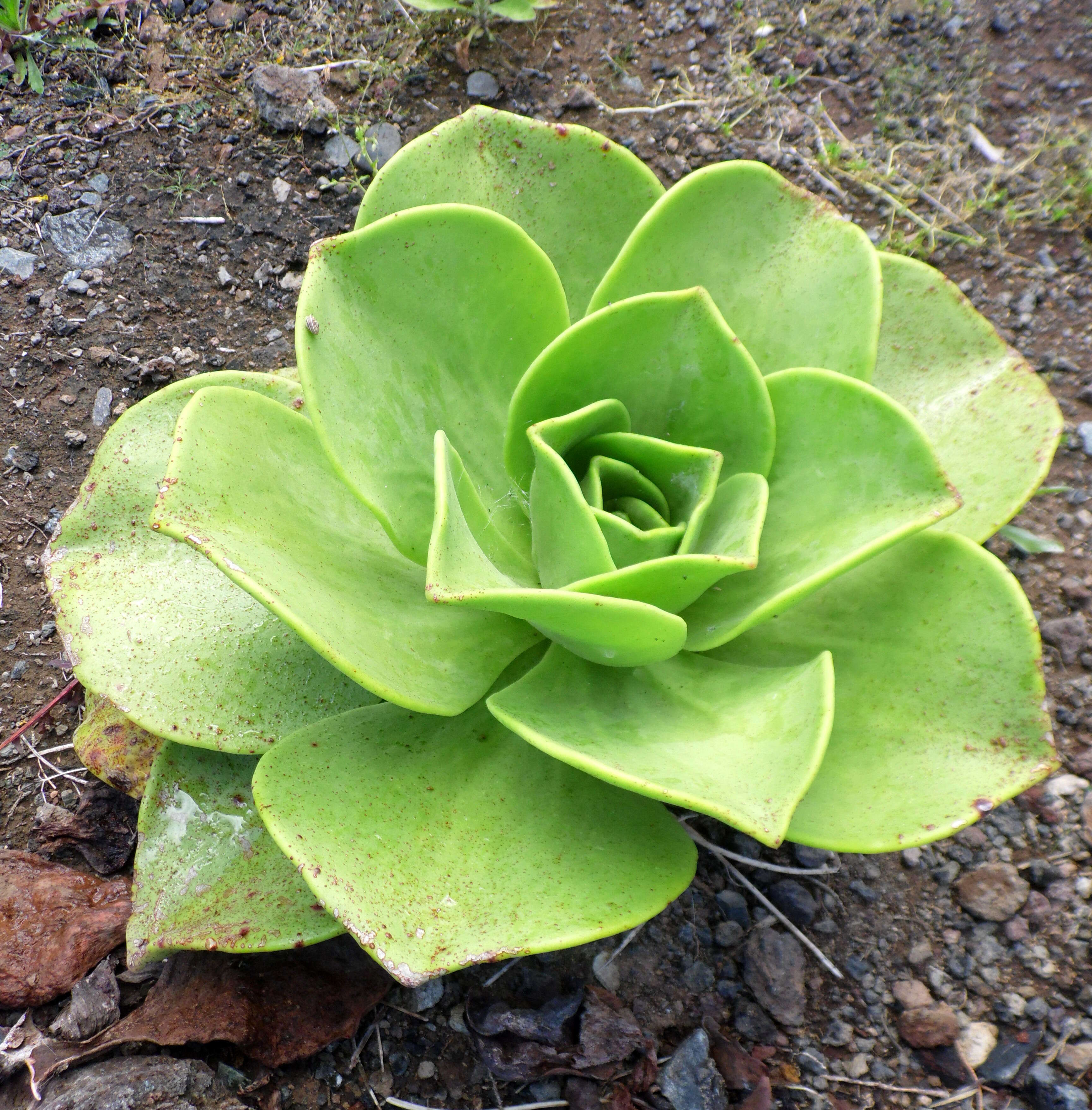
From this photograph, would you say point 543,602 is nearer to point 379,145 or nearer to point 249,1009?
point 249,1009

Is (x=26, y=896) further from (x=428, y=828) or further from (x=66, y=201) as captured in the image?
(x=66, y=201)

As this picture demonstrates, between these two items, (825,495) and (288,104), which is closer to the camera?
(825,495)

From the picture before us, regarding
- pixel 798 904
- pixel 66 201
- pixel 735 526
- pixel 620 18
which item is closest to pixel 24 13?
pixel 66 201

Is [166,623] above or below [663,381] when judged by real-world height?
below

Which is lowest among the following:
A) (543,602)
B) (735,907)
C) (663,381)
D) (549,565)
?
(735,907)

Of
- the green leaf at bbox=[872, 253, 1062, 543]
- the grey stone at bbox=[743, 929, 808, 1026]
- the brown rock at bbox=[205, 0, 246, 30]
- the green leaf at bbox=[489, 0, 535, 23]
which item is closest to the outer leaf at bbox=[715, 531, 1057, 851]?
the green leaf at bbox=[872, 253, 1062, 543]

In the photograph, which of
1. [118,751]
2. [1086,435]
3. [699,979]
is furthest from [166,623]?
[1086,435]

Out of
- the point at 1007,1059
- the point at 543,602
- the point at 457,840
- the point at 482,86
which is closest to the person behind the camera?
the point at 543,602
